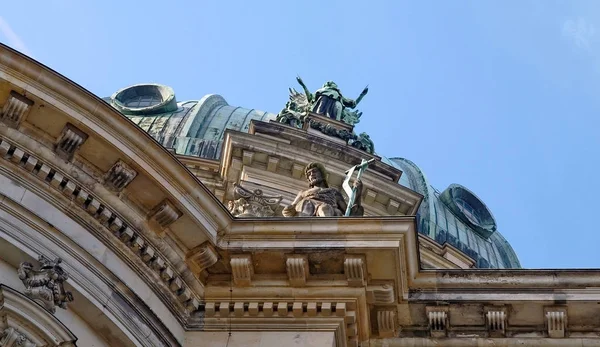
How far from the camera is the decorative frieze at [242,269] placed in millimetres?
15672

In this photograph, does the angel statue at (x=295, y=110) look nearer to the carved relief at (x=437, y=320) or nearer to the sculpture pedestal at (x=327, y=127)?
the sculpture pedestal at (x=327, y=127)

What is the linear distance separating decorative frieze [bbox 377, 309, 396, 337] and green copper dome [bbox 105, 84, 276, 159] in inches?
623

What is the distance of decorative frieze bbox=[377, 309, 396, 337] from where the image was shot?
52.6 ft

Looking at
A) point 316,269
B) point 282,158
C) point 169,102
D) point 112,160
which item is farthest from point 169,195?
point 169,102

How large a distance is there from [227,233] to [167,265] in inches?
32.2

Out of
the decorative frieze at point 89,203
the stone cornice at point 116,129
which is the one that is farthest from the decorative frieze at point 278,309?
the stone cornice at point 116,129

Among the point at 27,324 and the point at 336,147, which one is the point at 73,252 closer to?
the point at 27,324

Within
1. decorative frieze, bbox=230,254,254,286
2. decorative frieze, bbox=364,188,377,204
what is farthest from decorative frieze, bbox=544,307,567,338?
decorative frieze, bbox=364,188,377,204

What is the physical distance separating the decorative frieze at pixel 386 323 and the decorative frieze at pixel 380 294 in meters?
0.19

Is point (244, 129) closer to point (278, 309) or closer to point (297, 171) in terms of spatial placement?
point (297, 171)

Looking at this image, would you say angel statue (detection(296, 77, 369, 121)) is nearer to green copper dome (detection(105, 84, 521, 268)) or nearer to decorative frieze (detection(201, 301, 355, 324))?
green copper dome (detection(105, 84, 521, 268))

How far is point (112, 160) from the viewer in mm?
15750

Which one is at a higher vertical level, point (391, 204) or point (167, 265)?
point (391, 204)

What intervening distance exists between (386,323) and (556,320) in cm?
201
